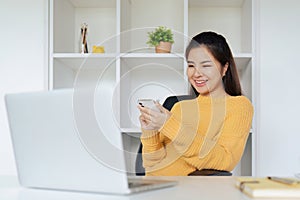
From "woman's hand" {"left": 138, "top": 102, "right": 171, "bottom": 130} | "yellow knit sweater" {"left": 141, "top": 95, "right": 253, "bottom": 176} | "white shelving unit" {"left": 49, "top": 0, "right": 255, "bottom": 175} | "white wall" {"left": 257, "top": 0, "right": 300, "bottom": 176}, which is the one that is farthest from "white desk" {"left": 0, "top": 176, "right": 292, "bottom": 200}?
"white wall" {"left": 257, "top": 0, "right": 300, "bottom": 176}

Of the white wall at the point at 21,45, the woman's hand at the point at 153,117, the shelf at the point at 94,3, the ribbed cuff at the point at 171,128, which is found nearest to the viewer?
the woman's hand at the point at 153,117

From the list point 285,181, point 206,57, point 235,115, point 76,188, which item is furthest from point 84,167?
point 206,57

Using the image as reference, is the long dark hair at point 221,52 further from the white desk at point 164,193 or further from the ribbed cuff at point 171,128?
the white desk at point 164,193

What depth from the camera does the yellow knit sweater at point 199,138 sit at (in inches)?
66.6

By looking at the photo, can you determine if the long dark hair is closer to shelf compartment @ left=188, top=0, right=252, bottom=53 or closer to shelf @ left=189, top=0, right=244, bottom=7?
shelf @ left=189, top=0, right=244, bottom=7

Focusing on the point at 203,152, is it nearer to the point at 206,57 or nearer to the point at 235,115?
the point at 235,115

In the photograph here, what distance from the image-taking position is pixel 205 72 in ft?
7.25

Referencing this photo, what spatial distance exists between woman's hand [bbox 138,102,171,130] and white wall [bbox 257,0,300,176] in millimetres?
1475

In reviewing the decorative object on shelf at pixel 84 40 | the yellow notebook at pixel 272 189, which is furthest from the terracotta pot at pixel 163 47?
the yellow notebook at pixel 272 189

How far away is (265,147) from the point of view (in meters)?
2.89

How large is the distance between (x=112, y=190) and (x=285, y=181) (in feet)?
1.35

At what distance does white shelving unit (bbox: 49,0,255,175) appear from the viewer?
2979 millimetres

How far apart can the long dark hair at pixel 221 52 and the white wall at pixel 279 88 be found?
676 millimetres

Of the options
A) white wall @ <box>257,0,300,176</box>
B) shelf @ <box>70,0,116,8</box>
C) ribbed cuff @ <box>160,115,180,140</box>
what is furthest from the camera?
shelf @ <box>70,0,116,8</box>
